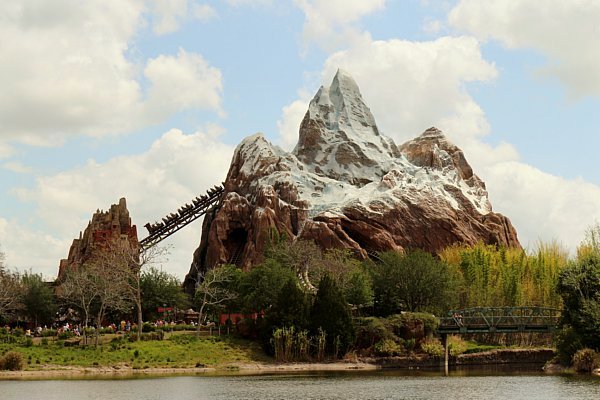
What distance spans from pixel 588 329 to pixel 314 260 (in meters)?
28.8

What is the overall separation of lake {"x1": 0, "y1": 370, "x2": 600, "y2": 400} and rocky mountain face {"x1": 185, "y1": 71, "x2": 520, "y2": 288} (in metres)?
39.8

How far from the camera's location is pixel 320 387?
45562 mm

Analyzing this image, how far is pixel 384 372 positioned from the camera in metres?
58.9

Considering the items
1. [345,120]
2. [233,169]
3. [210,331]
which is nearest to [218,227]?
[233,169]

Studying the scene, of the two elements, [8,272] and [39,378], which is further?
[8,272]

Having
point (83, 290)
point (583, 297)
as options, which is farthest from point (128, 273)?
point (583, 297)

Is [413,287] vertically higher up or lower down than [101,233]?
lower down

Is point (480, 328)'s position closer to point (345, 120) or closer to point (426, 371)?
point (426, 371)

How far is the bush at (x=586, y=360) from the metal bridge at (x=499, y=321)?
38.6 ft

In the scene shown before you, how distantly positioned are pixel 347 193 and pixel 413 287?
84.1 feet

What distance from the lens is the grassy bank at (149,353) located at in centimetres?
5975

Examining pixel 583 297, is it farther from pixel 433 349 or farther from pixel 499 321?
pixel 499 321

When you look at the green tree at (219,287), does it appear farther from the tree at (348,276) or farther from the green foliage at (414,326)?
the green foliage at (414,326)

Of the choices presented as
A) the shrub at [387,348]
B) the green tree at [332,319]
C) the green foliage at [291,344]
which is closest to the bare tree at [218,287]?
the green foliage at [291,344]
